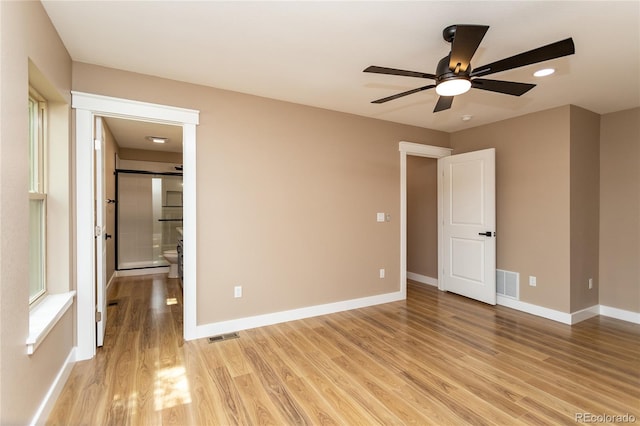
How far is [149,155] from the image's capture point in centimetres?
614

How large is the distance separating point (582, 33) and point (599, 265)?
3120 millimetres

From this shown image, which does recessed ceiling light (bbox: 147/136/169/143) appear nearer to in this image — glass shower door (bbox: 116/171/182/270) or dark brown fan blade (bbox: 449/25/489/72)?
glass shower door (bbox: 116/171/182/270)

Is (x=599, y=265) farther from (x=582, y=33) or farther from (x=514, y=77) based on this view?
(x=582, y=33)

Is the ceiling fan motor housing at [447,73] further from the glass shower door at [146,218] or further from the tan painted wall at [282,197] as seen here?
the glass shower door at [146,218]

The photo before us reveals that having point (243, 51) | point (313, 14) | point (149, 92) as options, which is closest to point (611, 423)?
point (313, 14)

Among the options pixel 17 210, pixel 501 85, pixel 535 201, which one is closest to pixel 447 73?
pixel 501 85

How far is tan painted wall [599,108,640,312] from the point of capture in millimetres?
3629

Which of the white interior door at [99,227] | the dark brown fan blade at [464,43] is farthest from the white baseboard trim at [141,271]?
the dark brown fan blade at [464,43]

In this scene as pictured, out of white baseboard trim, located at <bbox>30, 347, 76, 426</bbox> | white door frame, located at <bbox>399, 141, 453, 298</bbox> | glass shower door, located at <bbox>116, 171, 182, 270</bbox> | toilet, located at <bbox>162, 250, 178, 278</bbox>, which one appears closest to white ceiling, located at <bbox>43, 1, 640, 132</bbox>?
white door frame, located at <bbox>399, 141, 453, 298</bbox>

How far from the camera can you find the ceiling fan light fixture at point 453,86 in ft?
6.49

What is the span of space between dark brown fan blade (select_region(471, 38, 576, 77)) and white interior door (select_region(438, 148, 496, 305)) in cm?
247

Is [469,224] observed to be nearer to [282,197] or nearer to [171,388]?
[282,197]

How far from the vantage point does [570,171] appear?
3.54 metres

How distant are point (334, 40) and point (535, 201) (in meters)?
3.22
